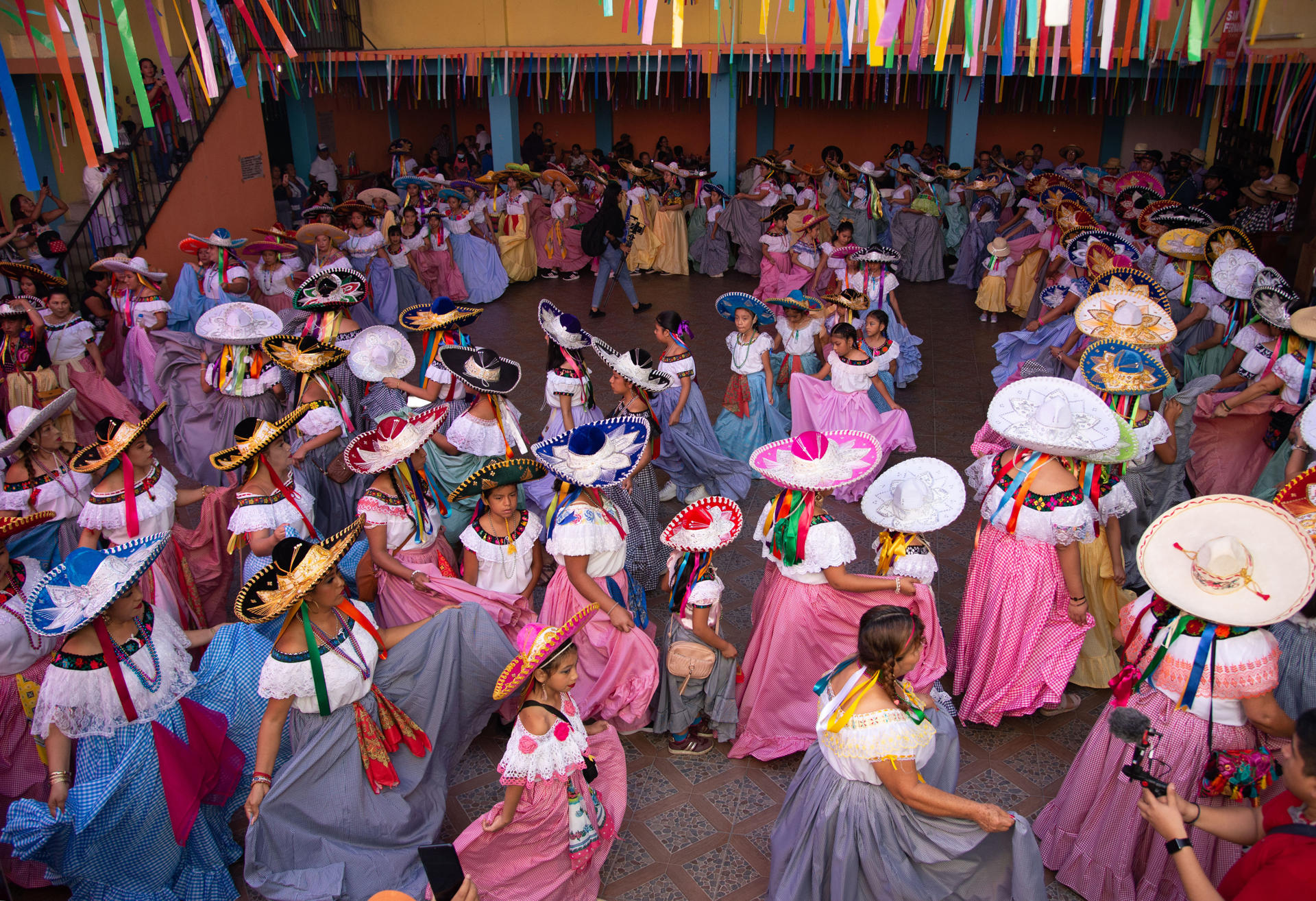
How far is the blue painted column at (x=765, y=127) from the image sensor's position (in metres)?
21.4

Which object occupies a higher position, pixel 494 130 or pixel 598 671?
pixel 494 130

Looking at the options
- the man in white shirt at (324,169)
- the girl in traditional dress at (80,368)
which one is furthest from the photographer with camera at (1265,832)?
the man in white shirt at (324,169)

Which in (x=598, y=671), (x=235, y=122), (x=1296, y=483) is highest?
(x=235, y=122)

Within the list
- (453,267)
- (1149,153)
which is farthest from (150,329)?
(1149,153)

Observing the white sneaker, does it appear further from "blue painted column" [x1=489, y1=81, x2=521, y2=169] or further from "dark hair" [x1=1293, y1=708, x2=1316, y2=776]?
"blue painted column" [x1=489, y1=81, x2=521, y2=169]

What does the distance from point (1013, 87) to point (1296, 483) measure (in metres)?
18.2

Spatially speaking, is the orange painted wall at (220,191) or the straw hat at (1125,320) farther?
the orange painted wall at (220,191)

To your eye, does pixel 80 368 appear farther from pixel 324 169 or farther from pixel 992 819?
pixel 324 169

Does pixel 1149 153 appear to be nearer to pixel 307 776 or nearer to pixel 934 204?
pixel 934 204

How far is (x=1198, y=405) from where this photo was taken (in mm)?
6340

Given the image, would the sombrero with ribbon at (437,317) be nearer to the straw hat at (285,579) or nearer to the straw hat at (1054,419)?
the straw hat at (285,579)

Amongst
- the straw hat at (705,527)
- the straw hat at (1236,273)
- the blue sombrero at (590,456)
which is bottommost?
the straw hat at (705,527)

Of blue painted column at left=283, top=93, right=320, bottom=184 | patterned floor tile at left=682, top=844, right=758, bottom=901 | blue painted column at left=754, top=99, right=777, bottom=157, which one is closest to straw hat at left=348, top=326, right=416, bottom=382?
patterned floor tile at left=682, top=844, right=758, bottom=901

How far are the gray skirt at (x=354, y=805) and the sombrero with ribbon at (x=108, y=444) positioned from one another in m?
1.71
